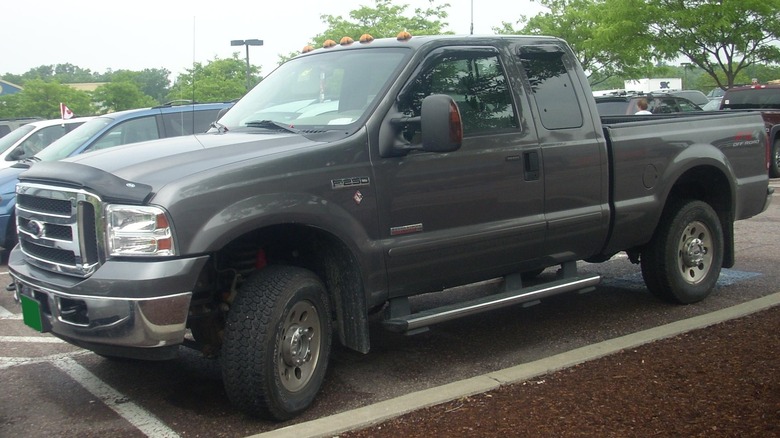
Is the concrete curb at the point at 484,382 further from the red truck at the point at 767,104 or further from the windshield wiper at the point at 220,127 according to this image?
the red truck at the point at 767,104

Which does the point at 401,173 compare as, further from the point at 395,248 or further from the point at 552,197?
the point at 552,197

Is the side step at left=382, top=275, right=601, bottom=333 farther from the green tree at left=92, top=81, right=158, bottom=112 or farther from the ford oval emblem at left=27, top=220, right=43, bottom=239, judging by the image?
the green tree at left=92, top=81, right=158, bottom=112

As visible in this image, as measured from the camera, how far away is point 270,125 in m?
5.50

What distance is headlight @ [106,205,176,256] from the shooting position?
4.23 meters

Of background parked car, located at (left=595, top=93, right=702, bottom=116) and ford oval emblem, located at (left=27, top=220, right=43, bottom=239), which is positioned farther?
background parked car, located at (left=595, top=93, right=702, bottom=116)

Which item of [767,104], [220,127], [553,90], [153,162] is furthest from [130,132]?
[767,104]

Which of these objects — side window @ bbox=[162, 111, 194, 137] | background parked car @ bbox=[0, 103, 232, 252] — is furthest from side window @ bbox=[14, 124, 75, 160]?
side window @ bbox=[162, 111, 194, 137]

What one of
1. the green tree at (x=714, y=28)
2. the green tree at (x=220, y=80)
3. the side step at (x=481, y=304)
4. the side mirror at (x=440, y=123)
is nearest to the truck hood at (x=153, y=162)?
the side mirror at (x=440, y=123)

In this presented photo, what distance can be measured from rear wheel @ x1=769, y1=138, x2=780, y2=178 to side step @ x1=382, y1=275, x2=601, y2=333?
1318 cm

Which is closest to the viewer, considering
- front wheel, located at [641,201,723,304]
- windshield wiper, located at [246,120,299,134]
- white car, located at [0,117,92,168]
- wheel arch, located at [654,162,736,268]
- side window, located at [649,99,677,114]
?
windshield wiper, located at [246,120,299,134]

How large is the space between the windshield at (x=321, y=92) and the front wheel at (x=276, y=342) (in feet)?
3.61

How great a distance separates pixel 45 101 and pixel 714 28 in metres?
31.9

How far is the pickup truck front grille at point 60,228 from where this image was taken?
442 cm

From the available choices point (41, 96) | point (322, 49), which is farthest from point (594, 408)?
point (41, 96)
